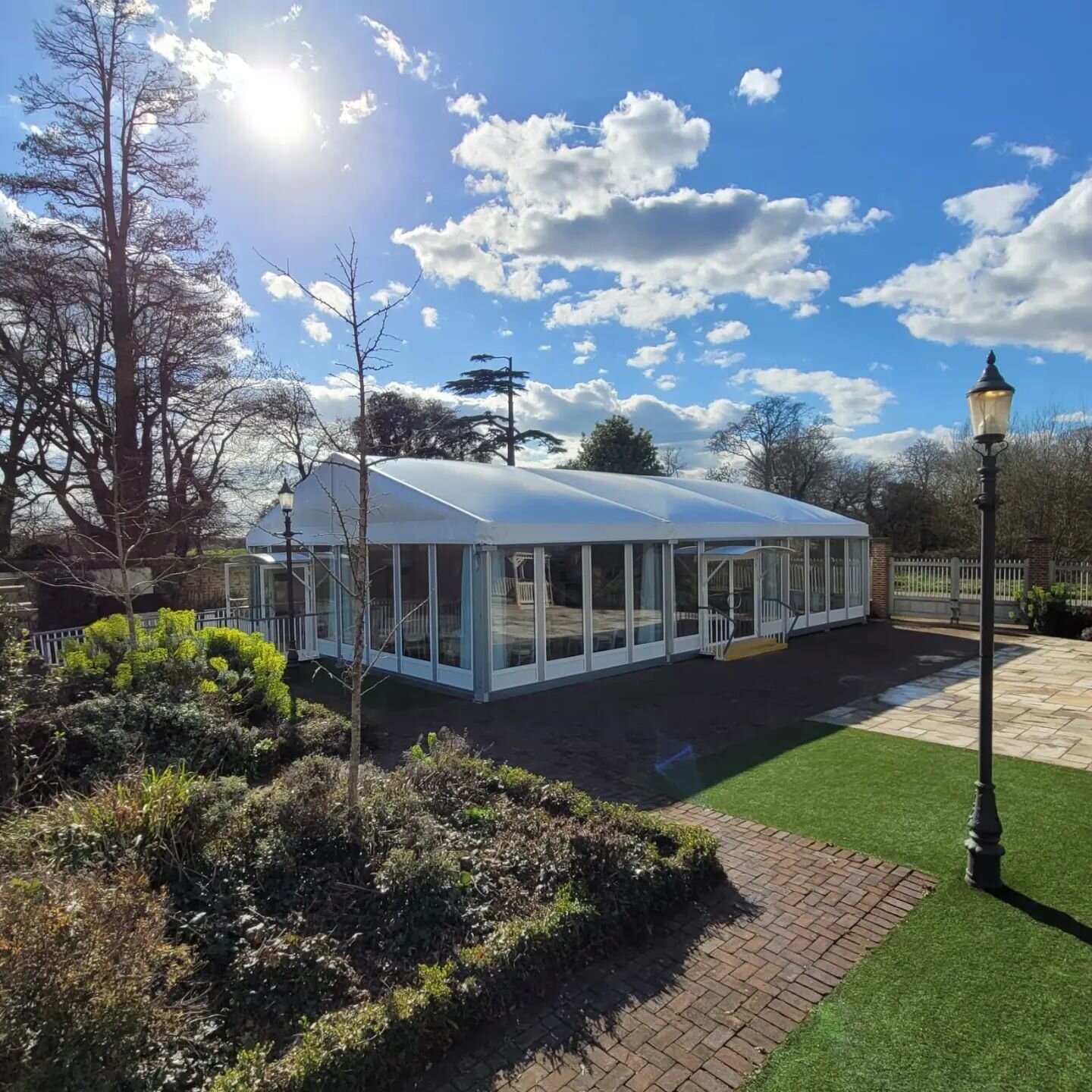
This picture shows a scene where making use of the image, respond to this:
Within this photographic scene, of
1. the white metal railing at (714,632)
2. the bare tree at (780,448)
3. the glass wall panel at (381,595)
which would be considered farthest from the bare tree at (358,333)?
the bare tree at (780,448)

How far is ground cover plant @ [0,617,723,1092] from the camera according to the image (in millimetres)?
2418

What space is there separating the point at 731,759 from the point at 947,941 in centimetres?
303

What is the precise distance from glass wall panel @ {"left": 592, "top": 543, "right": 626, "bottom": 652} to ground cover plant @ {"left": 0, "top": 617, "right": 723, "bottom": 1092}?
503 cm

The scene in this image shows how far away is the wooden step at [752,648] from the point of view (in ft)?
39.2

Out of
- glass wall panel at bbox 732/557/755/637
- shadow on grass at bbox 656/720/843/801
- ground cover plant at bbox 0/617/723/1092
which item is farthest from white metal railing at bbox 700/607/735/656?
ground cover plant at bbox 0/617/723/1092

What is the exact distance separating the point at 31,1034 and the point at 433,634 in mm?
7578

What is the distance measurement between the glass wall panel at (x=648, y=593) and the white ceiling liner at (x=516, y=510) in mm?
349

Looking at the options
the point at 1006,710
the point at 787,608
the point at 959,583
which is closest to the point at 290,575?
the point at 787,608

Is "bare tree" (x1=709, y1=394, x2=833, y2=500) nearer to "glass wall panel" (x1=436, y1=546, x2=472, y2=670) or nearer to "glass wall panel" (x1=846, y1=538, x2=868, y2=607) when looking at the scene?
"glass wall panel" (x1=846, y1=538, x2=868, y2=607)

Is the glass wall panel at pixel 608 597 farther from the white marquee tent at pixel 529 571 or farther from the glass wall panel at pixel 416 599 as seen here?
the glass wall panel at pixel 416 599

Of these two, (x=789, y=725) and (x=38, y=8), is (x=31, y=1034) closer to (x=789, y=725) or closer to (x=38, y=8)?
(x=789, y=725)

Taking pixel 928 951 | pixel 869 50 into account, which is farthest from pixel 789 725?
pixel 869 50

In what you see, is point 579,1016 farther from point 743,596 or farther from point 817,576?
point 817,576

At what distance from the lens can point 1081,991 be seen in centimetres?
304
